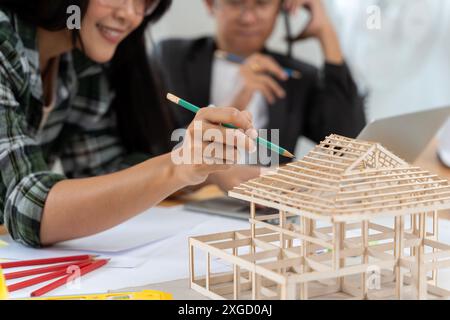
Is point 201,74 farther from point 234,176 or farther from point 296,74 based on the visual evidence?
point 234,176

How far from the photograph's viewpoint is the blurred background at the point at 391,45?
2.54 metres

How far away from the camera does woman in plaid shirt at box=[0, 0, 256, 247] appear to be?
88 cm

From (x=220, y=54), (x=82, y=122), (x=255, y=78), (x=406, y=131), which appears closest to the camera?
(x=406, y=131)

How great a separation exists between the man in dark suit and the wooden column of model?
1168mm

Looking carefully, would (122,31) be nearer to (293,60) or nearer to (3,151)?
(3,151)

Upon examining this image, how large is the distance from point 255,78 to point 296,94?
0.22m

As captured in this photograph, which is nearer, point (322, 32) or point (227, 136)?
point (227, 136)

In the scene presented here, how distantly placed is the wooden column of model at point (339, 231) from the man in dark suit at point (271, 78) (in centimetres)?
117

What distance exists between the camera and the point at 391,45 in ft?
8.45

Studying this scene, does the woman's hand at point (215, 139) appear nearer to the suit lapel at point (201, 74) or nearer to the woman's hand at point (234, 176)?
the woman's hand at point (234, 176)

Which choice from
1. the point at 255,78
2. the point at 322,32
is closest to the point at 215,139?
the point at 255,78

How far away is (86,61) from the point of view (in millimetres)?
1362
